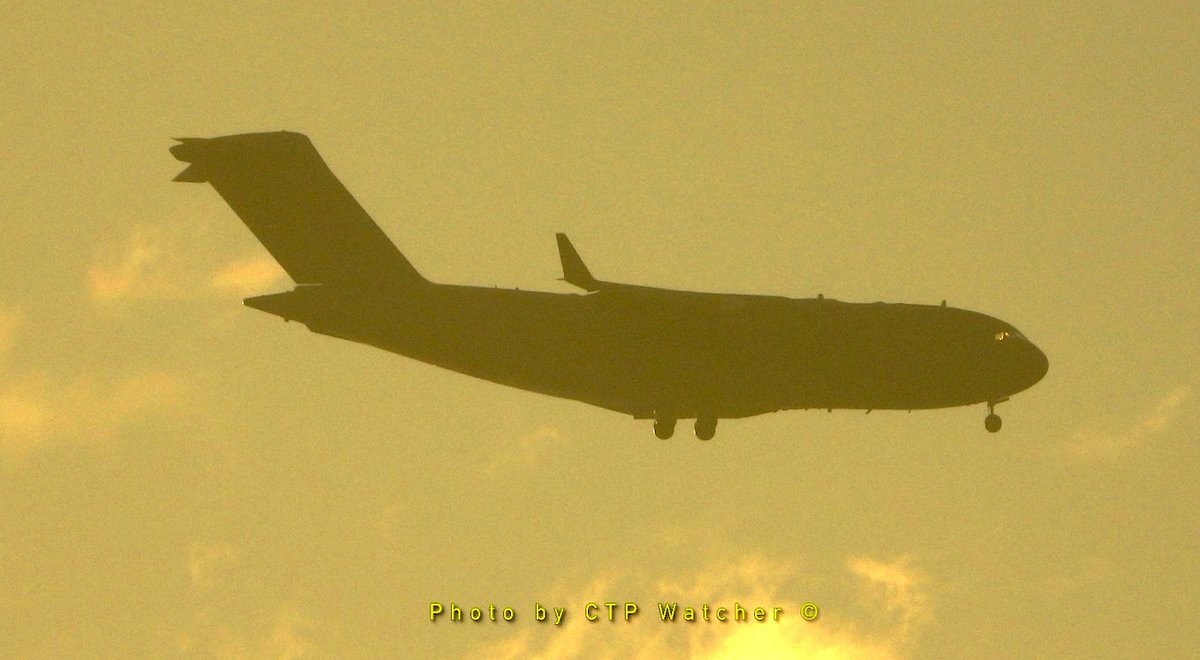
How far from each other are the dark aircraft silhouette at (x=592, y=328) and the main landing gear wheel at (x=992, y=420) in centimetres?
138

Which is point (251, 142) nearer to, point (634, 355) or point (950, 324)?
point (634, 355)

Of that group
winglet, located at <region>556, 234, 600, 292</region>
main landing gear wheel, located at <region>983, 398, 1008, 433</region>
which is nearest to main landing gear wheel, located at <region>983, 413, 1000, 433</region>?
main landing gear wheel, located at <region>983, 398, 1008, 433</region>

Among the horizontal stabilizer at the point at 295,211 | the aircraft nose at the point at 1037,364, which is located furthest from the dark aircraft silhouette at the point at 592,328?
the aircraft nose at the point at 1037,364

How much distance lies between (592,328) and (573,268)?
3.04 m

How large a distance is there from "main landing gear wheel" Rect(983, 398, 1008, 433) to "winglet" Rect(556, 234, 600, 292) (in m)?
11.5

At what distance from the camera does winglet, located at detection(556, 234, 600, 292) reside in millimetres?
39997

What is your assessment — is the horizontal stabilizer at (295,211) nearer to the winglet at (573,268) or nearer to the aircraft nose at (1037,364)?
the winglet at (573,268)

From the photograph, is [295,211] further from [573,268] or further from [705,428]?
[705,428]

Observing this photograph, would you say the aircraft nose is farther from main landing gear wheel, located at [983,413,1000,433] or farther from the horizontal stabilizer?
the horizontal stabilizer

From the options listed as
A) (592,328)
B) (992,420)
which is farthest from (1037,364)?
(592,328)

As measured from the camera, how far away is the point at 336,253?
4397 cm

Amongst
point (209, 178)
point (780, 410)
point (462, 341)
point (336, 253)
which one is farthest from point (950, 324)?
point (209, 178)

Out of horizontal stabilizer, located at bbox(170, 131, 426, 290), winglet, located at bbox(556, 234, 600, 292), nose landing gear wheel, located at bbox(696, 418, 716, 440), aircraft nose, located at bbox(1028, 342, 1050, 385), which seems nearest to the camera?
winglet, located at bbox(556, 234, 600, 292)

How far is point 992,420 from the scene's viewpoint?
4669cm
